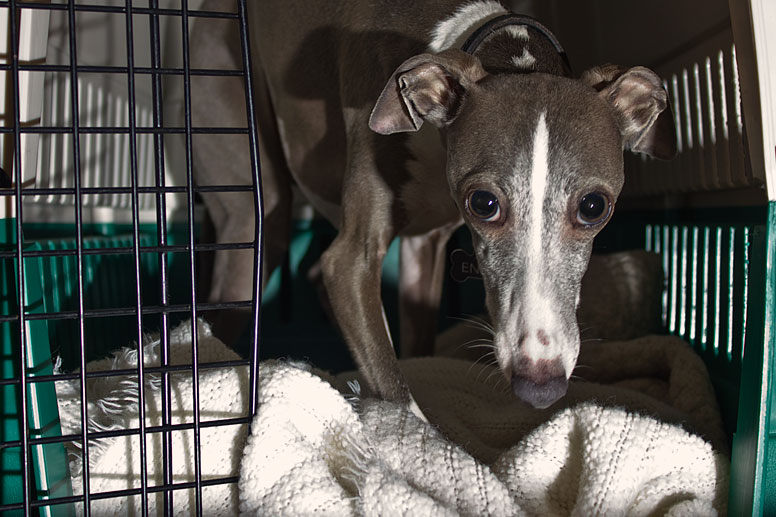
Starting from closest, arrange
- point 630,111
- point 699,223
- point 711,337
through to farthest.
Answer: point 630,111
point 711,337
point 699,223

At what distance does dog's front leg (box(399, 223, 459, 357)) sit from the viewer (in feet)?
6.26

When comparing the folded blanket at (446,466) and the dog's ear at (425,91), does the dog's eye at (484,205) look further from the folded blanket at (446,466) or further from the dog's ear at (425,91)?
the folded blanket at (446,466)

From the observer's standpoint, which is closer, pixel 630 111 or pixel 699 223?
pixel 630 111

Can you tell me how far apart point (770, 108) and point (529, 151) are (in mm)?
302

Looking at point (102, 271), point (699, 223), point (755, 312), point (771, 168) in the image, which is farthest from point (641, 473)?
point (102, 271)

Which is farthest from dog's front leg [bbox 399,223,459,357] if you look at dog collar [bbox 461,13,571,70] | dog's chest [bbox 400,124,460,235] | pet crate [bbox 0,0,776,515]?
dog collar [bbox 461,13,571,70]

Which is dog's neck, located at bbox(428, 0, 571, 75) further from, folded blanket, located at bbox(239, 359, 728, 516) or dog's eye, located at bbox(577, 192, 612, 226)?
folded blanket, located at bbox(239, 359, 728, 516)

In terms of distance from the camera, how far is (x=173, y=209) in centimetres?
220

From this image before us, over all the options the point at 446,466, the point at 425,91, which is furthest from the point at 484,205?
the point at 446,466

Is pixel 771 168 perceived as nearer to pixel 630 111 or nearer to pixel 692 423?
pixel 630 111

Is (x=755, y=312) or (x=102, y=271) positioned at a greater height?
(x=102, y=271)

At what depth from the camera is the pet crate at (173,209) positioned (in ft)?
2.89

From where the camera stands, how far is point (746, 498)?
0.93 metres

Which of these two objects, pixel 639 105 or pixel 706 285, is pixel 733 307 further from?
pixel 639 105
